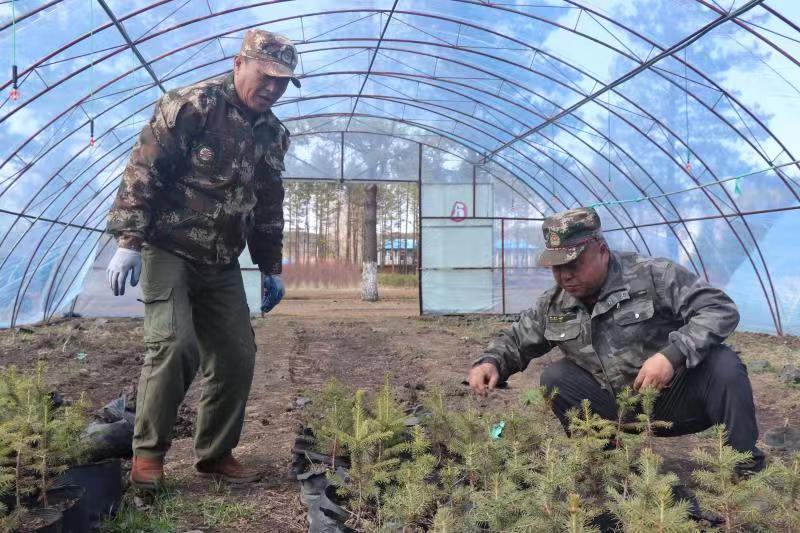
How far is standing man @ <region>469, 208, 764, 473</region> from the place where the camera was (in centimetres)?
273

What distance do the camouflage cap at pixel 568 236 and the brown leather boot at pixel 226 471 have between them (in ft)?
5.97

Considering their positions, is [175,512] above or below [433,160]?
below

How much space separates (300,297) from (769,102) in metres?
18.1

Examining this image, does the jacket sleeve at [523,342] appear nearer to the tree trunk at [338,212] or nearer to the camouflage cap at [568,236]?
the camouflage cap at [568,236]

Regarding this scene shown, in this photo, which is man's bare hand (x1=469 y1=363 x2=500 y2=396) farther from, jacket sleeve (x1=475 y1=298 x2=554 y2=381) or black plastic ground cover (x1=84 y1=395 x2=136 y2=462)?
black plastic ground cover (x1=84 y1=395 x2=136 y2=462)

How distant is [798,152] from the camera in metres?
8.78

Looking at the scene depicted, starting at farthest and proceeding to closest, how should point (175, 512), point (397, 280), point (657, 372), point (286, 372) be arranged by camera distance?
point (397, 280) → point (286, 372) → point (175, 512) → point (657, 372)

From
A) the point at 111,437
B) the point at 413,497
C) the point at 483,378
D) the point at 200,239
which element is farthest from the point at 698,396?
the point at 111,437

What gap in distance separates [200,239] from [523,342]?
5.58 ft

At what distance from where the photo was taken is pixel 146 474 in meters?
2.88

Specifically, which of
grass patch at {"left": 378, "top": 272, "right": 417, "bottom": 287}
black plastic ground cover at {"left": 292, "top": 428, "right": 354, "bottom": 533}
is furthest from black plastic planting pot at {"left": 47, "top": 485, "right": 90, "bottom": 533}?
grass patch at {"left": 378, "top": 272, "right": 417, "bottom": 287}

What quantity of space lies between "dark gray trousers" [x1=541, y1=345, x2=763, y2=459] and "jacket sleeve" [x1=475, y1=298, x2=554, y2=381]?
0.15 m

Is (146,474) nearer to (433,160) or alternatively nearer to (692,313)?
(692,313)

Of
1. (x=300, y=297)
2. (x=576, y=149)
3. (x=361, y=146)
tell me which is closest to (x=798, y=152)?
(x=576, y=149)
